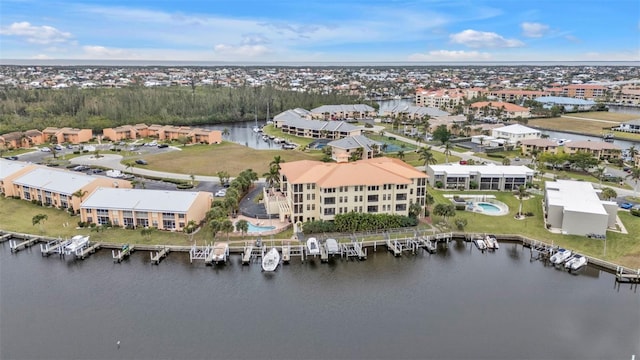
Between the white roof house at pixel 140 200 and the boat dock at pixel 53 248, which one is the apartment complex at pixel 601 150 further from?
the boat dock at pixel 53 248

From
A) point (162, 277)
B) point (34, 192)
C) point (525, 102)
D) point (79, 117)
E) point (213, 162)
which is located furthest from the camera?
point (525, 102)

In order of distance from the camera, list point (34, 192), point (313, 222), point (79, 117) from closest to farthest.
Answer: point (313, 222), point (34, 192), point (79, 117)

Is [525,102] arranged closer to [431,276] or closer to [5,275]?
[431,276]

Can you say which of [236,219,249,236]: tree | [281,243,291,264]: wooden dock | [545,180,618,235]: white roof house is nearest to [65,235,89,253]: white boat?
[236,219,249,236]: tree

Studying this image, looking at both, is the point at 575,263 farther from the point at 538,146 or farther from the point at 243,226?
the point at 538,146


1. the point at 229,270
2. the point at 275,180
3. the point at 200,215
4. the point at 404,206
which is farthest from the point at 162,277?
the point at 404,206

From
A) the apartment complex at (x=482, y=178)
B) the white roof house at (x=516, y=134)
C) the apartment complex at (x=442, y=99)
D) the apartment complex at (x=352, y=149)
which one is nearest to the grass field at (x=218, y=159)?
the apartment complex at (x=352, y=149)

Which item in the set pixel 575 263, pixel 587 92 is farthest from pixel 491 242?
pixel 587 92
